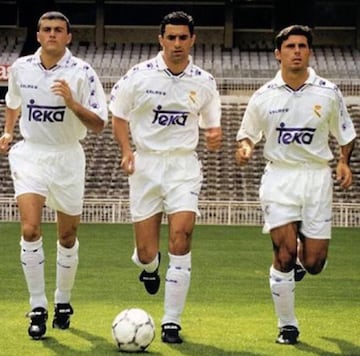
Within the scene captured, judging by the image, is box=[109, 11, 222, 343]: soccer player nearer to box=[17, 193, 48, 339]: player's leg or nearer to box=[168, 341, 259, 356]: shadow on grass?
box=[168, 341, 259, 356]: shadow on grass

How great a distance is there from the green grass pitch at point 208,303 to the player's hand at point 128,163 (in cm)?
131

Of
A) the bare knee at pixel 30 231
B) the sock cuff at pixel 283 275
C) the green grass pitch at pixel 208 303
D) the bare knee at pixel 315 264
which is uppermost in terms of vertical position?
the bare knee at pixel 30 231

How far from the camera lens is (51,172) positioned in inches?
400

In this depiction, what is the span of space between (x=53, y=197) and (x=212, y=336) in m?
1.69

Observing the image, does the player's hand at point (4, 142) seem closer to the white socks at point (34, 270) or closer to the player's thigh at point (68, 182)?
the player's thigh at point (68, 182)

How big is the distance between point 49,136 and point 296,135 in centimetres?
198

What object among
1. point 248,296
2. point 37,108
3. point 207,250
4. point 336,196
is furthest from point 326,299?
point 336,196

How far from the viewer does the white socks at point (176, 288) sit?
9789 mm

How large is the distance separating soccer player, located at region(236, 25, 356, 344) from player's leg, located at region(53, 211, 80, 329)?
155 cm

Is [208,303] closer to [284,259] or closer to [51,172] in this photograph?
[284,259]

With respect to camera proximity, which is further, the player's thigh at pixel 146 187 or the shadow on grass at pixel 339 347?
the player's thigh at pixel 146 187

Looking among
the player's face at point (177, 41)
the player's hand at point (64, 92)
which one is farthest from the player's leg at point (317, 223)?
the player's hand at point (64, 92)

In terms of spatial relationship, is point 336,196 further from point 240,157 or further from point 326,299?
point 240,157

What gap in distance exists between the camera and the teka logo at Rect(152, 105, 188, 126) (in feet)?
33.2
